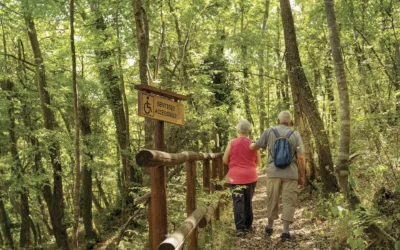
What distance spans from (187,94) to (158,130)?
20.8 feet

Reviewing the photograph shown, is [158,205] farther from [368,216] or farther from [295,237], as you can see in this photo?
[295,237]

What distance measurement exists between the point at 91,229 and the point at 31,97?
224 inches

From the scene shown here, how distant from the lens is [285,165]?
5.38 m

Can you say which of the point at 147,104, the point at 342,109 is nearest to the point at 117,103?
the point at 342,109

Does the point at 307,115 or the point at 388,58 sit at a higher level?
the point at 388,58

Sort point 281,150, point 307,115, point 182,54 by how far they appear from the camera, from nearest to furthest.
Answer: point 281,150
point 307,115
point 182,54

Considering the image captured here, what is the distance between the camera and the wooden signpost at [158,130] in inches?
122

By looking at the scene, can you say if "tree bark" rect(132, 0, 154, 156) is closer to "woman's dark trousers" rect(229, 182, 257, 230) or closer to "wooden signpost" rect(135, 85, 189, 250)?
"woman's dark trousers" rect(229, 182, 257, 230)

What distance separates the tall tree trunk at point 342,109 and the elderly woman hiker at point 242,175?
6.02ft

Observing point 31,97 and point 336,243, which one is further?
point 31,97

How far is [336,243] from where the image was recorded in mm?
4559

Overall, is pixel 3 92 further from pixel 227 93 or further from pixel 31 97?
pixel 227 93

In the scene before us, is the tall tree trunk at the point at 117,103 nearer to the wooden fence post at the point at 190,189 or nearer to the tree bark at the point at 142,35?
the tree bark at the point at 142,35

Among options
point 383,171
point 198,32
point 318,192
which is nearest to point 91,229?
point 198,32
